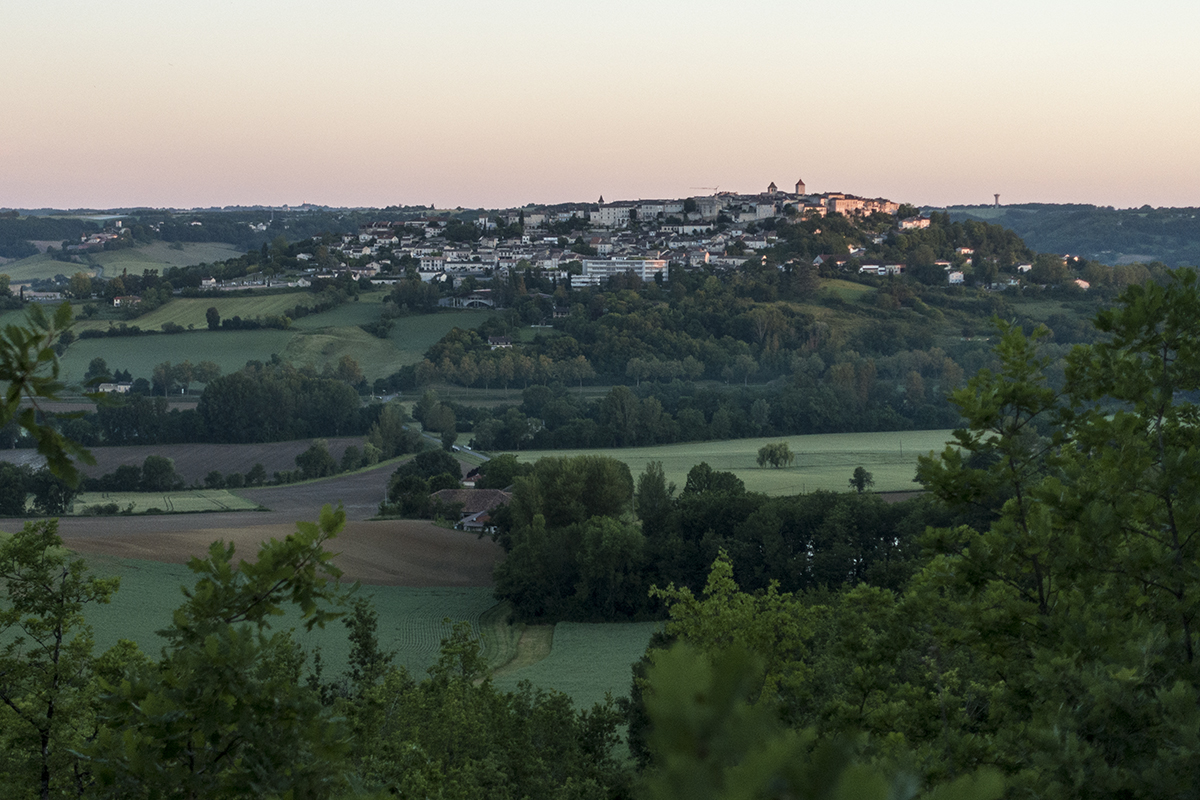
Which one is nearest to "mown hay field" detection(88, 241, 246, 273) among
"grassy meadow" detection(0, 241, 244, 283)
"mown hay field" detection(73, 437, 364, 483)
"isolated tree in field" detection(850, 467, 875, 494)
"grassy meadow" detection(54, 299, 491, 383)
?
"grassy meadow" detection(0, 241, 244, 283)

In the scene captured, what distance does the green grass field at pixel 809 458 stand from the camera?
49469mm

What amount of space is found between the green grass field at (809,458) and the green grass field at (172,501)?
1635cm

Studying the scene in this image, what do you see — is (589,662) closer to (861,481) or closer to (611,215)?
(861,481)

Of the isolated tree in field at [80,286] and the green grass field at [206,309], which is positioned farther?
the isolated tree in field at [80,286]

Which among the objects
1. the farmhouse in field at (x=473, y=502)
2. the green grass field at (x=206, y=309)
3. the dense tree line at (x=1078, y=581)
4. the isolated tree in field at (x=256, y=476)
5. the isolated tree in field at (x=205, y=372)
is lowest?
the isolated tree in field at (x=256, y=476)

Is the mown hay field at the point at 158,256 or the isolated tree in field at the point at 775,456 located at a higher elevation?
the mown hay field at the point at 158,256

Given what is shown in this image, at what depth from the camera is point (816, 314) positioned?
92.9 meters

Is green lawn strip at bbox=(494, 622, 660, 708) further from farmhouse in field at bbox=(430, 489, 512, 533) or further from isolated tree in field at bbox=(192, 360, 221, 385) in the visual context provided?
isolated tree in field at bbox=(192, 360, 221, 385)

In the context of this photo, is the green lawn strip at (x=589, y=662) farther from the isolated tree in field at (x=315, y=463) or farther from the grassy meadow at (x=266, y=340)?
the grassy meadow at (x=266, y=340)

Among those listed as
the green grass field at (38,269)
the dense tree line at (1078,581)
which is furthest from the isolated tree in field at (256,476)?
the green grass field at (38,269)

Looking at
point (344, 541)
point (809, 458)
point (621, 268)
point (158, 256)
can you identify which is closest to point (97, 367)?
point (344, 541)

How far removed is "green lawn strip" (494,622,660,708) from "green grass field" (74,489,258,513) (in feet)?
67.1

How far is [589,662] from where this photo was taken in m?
29.2

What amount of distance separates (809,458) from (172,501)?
33.5 m
